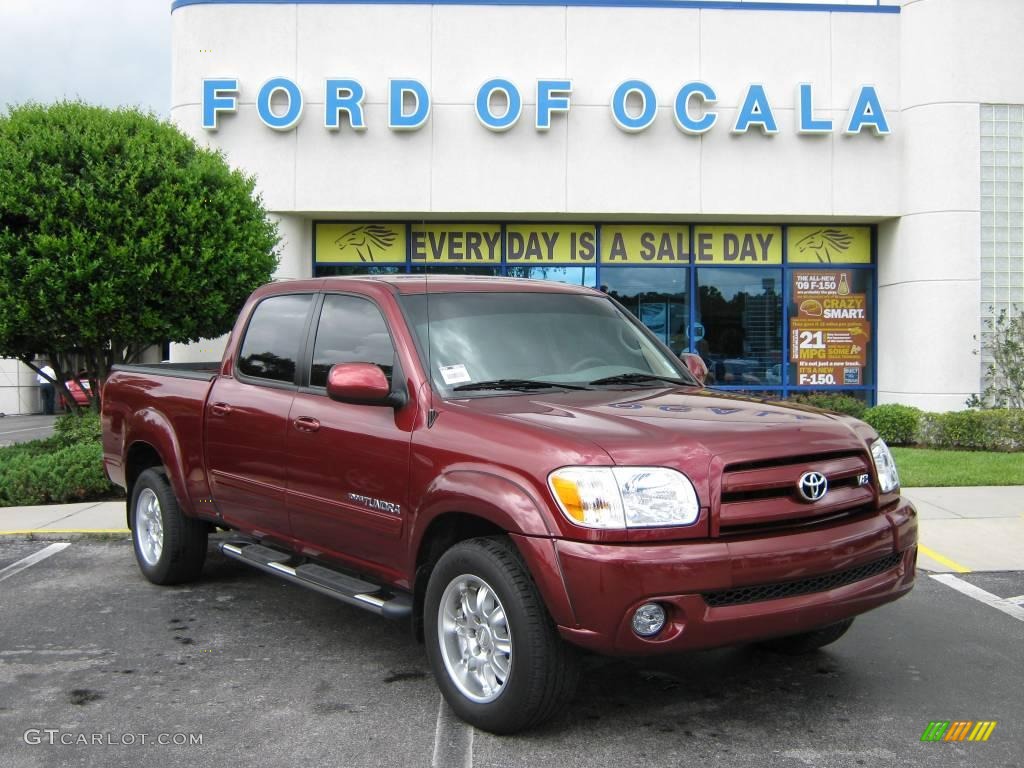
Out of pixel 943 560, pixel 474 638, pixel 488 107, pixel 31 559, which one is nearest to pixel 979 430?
pixel 943 560

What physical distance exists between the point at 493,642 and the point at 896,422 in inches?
471

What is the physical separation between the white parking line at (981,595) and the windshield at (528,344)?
251 centimetres

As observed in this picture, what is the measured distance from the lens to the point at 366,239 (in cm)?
1617

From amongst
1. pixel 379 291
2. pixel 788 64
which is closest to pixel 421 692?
pixel 379 291

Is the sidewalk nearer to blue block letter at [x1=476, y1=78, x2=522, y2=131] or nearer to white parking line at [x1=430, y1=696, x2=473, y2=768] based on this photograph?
white parking line at [x1=430, y1=696, x2=473, y2=768]

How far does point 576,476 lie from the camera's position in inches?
139

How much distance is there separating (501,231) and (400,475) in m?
12.2

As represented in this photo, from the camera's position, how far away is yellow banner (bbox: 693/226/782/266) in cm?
1633

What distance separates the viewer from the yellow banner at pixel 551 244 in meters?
16.2

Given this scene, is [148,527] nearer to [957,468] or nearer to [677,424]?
[677,424]

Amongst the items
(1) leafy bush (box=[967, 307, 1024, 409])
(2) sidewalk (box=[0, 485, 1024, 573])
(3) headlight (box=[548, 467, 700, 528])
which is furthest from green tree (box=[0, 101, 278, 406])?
(1) leafy bush (box=[967, 307, 1024, 409])

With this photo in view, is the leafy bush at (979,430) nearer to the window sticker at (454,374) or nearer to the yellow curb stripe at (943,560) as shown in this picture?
the yellow curb stripe at (943,560)

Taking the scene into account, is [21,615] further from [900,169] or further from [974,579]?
[900,169]

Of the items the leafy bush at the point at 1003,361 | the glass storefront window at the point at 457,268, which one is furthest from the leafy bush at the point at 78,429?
the leafy bush at the point at 1003,361
